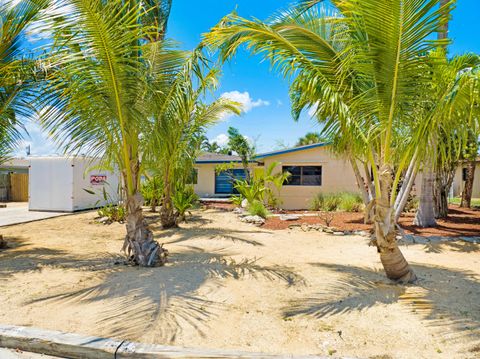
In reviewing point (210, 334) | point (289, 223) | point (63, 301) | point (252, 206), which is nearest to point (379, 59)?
point (210, 334)

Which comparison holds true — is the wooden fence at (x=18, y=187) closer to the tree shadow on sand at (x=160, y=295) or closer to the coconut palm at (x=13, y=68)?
the coconut palm at (x=13, y=68)

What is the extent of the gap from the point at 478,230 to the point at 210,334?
30.2ft

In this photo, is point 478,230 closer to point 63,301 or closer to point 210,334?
point 210,334

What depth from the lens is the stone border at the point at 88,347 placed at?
286 cm

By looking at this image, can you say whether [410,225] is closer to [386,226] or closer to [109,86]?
[386,226]

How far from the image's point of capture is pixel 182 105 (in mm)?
5672

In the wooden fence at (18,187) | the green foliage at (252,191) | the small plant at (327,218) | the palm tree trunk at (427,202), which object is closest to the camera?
the palm tree trunk at (427,202)

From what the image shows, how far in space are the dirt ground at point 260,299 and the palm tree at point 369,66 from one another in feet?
3.05

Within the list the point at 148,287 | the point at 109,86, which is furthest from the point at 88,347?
the point at 109,86

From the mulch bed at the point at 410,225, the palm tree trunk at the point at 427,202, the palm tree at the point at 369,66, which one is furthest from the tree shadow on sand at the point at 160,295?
the palm tree trunk at the point at 427,202

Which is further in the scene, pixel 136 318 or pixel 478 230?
pixel 478 230

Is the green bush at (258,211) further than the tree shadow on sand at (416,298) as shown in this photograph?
Yes

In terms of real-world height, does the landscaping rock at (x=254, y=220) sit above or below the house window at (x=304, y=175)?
below

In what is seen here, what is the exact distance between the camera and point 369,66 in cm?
422
